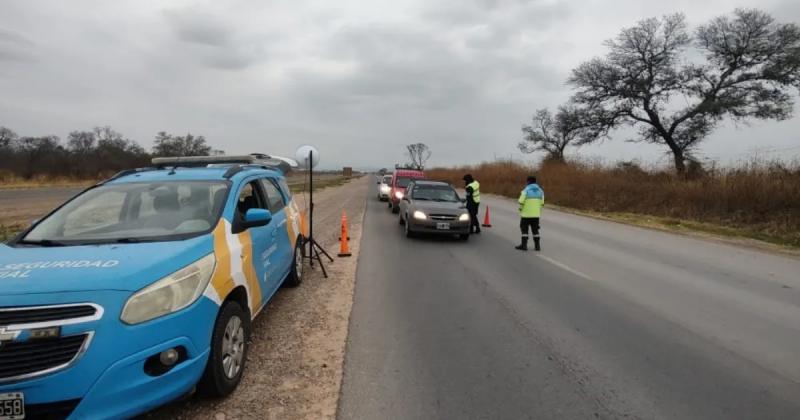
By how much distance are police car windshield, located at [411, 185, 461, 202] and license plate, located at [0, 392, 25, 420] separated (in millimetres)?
11107

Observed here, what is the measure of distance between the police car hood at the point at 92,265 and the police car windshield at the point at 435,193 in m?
10.0

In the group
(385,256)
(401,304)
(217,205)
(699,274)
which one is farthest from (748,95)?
(217,205)

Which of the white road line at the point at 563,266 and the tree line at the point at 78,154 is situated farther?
the tree line at the point at 78,154

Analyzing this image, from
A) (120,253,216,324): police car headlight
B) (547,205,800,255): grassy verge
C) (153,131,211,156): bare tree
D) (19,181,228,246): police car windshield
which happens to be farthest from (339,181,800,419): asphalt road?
(153,131,211,156): bare tree

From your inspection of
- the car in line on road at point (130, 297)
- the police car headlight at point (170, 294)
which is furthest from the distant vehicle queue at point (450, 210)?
the police car headlight at point (170, 294)

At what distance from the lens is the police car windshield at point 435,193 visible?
1328cm

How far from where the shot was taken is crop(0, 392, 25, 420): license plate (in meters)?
2.47

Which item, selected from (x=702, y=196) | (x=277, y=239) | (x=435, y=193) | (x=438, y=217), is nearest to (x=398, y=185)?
(x=435, y=193)

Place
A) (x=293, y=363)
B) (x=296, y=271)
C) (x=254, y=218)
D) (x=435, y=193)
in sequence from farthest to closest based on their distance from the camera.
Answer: (x=435, y=193) → (x=296, y=271) → (x=254, y=218) → (x=293, y=363)

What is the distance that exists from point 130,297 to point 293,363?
1.80 meters

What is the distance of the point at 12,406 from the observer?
248cm

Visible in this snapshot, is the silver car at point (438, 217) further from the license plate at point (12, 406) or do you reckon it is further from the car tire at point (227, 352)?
the license plate at point (12, 406)

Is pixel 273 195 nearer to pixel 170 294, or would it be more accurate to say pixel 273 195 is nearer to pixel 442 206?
pixel 170 294

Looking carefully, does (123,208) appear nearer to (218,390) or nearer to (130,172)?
(130,172)
